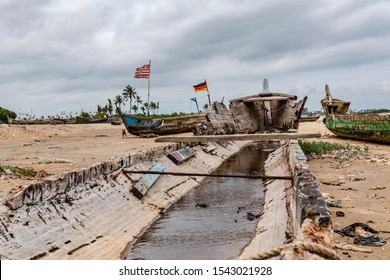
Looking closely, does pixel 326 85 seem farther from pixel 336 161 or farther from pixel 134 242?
pixel 134 242

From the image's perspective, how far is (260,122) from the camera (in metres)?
23.6

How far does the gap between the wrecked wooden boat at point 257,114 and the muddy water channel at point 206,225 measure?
331 inches

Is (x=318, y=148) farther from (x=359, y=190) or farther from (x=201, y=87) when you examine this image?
(x=201, y=87)

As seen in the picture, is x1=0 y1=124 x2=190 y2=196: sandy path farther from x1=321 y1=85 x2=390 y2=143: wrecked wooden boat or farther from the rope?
x1=321 y1=85 x2=390 y2=143: wrecked wooden boat

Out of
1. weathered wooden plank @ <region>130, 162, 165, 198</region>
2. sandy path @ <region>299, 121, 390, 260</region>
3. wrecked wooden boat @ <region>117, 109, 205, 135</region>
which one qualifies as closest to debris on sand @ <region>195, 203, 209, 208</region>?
weathered wooden plank @ <region>130, 162, 165, 198</region>

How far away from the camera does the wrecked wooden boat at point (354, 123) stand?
587 inches

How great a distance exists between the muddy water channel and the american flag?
18820mm

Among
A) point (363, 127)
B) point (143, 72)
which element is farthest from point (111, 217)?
point (143, 72)

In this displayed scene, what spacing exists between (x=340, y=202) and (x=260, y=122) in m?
17.5

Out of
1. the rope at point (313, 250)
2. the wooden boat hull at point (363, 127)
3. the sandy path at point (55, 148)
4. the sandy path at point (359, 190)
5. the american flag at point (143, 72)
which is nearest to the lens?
the rope at point (313, 250)

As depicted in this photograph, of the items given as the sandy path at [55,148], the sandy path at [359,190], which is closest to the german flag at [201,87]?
the sandy path at [55,148]

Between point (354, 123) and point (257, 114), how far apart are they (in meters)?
7.12

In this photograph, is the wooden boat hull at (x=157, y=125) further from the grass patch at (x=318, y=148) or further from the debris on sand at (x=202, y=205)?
the debris on sand at (x=202, y=205)

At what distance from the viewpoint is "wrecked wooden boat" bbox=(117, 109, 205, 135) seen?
78.4 ft
